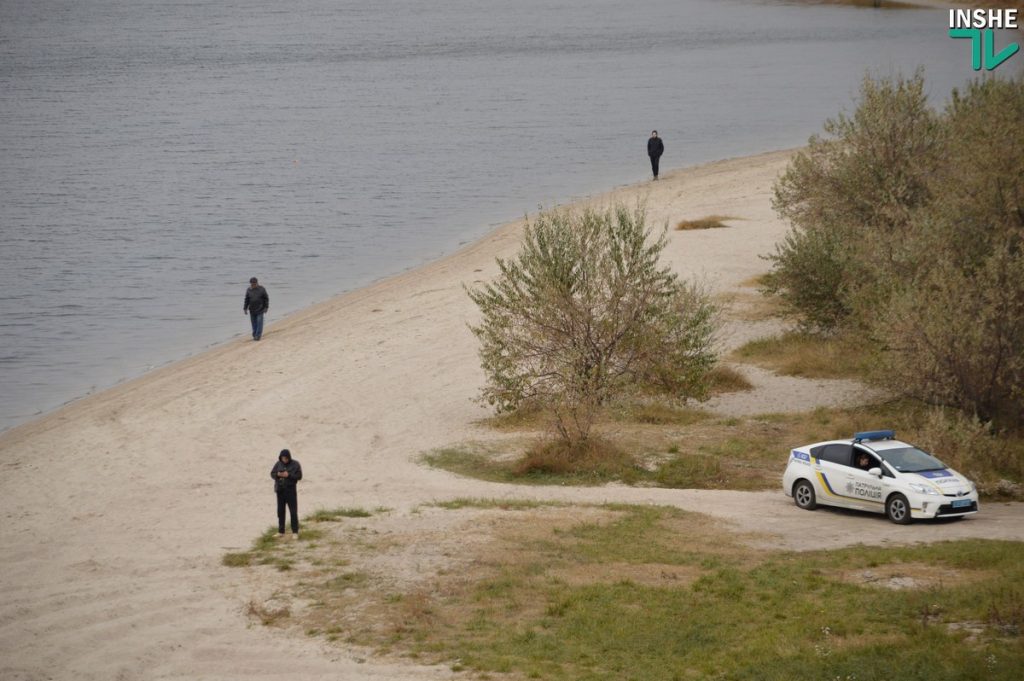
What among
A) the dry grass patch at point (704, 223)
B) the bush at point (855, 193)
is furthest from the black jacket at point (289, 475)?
the dry grass patch at point (704, 223)

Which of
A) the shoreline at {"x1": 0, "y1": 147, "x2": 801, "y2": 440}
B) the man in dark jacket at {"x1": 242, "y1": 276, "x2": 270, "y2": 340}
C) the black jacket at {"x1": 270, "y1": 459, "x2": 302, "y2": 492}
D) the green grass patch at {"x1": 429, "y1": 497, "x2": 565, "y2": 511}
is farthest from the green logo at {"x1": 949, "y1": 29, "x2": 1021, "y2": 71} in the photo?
the black jacket at {"x1": 270, "y1": 459, "x2": 302, "y2": 492}

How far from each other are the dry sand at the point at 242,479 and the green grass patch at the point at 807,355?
2.44 ft

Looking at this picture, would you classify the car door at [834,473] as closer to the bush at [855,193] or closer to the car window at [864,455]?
the car window at [864,455]

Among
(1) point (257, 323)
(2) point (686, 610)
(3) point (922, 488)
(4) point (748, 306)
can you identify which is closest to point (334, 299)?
(1) point (257, 323)

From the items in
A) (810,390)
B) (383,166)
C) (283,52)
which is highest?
(283,52)

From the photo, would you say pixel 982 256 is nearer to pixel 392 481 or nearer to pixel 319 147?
pixel 392 481

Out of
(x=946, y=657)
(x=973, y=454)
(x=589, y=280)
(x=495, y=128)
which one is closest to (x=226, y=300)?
(x=589, y=280)

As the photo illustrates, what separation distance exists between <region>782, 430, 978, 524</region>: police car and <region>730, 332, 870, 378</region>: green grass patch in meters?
7.56

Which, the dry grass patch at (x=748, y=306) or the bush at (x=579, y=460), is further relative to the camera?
the dry grass patch at (x=748, y=306)

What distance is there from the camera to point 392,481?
2638 centimetres

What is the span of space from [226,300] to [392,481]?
81.1ft

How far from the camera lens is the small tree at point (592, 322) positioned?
96.0 feet

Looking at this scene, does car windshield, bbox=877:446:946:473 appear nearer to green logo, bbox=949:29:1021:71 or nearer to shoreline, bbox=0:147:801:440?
shoreline, bbox=0:147:801:440

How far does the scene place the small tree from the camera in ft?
96.0
